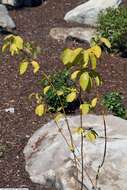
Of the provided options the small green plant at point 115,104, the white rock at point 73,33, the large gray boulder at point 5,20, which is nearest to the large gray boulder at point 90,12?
the white rock at point 73,33

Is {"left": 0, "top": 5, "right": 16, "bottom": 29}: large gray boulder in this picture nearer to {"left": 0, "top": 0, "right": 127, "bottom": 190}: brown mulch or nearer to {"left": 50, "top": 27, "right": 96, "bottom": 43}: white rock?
{"left": 0, "top": 0, "right": 127, "bottom": 190}: brown mulch

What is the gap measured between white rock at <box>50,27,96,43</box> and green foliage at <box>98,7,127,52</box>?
0.29 metres

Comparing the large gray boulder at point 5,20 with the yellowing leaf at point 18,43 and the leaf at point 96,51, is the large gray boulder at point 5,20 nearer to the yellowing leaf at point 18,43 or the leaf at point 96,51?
the yellowing leaf at point 18,43

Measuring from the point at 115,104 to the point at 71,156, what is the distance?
1754 mm

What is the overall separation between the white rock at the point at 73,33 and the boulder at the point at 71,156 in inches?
125

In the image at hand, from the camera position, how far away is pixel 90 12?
1051 centimetres

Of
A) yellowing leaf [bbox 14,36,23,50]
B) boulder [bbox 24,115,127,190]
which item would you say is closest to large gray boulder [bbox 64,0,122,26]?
boulder [bbox 24,115,127,190]

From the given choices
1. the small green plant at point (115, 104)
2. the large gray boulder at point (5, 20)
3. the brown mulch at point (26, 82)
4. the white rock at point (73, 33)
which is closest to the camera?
the brown mulch at point (26, 82)

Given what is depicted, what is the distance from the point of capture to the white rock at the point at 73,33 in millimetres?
9594

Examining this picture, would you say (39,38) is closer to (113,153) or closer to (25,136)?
(25,136)

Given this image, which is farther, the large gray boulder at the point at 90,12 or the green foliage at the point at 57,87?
the large gray boulder at the point at 90,12

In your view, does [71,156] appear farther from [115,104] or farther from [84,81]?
[84,81]

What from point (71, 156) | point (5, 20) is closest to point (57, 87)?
point (71, 156)

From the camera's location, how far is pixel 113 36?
9.09m
